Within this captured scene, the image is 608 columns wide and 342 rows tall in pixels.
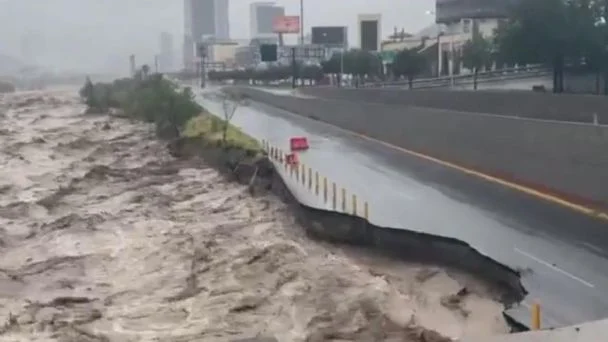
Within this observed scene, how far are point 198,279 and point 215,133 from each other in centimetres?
2732

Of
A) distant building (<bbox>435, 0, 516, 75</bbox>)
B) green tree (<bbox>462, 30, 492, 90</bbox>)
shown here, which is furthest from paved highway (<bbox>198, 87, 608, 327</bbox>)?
distant building (<bbox>435, 0, 516, 75</bbox>)

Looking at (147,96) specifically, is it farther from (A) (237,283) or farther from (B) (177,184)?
(A) (237,283)

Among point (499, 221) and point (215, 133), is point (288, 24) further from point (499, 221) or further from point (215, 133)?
point (499, 221)

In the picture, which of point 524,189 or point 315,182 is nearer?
point 524,189

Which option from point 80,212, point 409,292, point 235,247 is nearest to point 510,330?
point 409,292

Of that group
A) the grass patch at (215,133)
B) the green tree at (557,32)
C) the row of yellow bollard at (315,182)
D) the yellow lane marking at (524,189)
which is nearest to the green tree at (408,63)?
the green tree at (557,32)

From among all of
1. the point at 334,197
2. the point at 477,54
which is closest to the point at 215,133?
the point at 334,197

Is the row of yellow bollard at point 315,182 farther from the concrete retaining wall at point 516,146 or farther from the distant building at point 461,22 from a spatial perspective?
the distant building at point 461,22

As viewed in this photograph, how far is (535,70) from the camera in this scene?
7238 centimetres

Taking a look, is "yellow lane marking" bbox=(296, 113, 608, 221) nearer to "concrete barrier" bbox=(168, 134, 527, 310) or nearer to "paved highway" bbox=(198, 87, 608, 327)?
"paved highway" bbox=(198, 87, 608, 327)

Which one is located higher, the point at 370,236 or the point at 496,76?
the point at 496,76

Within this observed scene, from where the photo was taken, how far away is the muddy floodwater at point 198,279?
58.6 ft

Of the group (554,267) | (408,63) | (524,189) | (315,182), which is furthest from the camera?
(408,63)

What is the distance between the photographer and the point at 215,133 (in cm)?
4891
